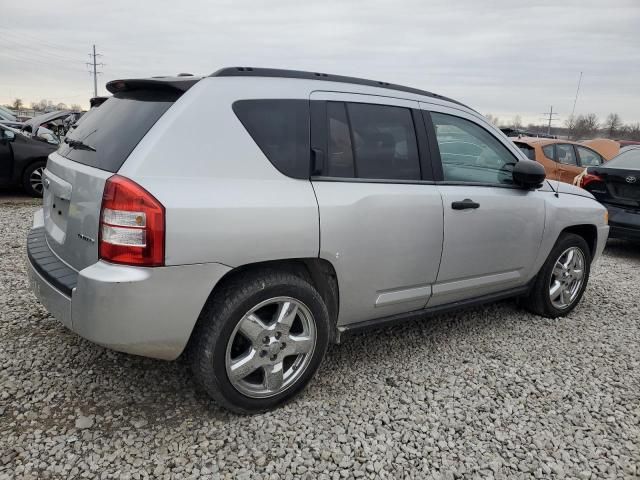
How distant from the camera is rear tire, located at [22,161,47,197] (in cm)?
855

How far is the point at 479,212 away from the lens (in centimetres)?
329

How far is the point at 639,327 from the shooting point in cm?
420

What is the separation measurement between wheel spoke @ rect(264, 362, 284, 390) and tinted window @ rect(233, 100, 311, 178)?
1005 mm

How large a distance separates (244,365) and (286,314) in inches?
13.1

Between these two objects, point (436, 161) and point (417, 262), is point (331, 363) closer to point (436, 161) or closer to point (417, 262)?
point (417, 262)

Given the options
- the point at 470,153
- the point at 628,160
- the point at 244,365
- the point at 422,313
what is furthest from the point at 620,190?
the point at 244,365

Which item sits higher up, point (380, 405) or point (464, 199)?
point (464, 199)

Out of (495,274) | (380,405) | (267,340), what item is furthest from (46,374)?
(495,274)

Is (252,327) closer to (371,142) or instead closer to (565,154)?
(371,142)

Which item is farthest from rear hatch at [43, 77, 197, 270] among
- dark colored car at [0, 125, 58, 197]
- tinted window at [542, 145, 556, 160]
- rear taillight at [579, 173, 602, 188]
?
tinted window at [542, 145, 556, 160]

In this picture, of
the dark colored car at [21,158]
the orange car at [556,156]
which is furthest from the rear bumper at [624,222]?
the dark colored car at [21,158]

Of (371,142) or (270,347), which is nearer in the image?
(270,347)

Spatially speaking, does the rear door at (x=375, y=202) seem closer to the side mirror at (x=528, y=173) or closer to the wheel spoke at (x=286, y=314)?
the wheel spoke at (x=286, y=314)

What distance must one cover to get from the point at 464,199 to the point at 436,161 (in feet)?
1.00
